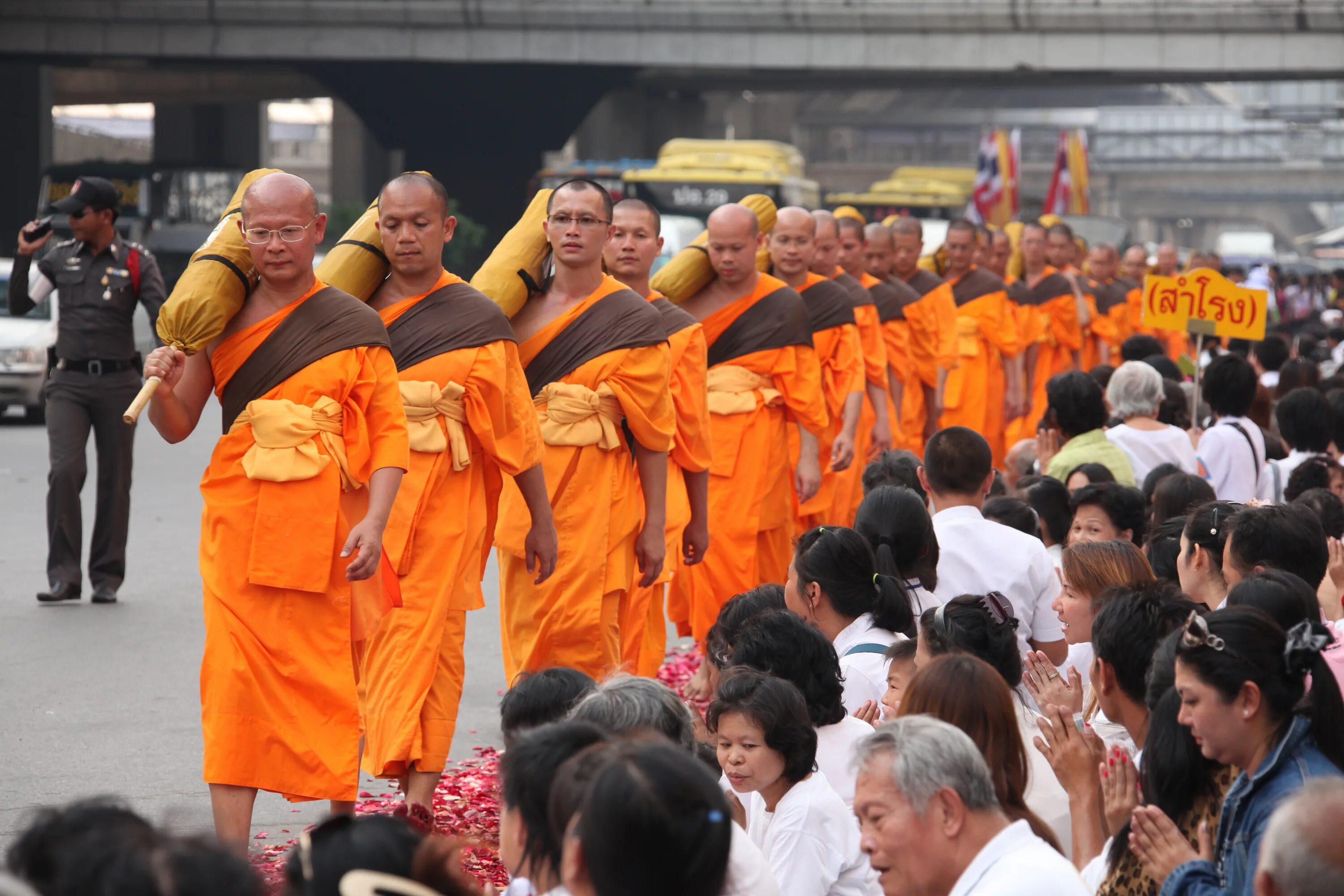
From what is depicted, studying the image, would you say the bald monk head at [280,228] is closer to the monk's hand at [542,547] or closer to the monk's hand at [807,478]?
the monk's hand at [542,547]

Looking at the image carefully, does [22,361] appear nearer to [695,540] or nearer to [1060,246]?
[1060,246]

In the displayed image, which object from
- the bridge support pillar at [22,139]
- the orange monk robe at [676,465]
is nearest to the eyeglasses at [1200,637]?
the orange monk robe at [676,465]

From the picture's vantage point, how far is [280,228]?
5.09 meters

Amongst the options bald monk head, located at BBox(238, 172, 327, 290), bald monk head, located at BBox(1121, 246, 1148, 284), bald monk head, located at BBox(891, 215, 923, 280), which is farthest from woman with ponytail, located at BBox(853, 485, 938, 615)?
bald monk head, located at BBox(1121, 246, 1148, 284)

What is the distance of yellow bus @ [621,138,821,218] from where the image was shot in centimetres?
2594

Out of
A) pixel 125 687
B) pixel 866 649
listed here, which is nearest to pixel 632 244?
pixel 866 649

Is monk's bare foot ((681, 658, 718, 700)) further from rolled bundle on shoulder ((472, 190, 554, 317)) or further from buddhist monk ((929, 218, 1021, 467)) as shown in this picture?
buddhist monk ((929, 218, 1021, 467))

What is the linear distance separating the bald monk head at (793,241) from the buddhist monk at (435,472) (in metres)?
3.76

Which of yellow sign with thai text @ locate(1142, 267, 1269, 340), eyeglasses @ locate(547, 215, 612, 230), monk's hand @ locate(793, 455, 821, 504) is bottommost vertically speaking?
monk's hand @ locate(793, 455, 821, 504)

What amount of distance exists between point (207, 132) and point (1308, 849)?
46.0 metres

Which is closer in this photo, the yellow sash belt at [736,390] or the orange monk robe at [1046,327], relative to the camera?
the yellow sash belt at [736,390]

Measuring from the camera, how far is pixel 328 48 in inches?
1249

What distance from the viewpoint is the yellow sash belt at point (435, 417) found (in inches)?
217

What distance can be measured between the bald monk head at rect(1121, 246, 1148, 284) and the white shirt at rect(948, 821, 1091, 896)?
712 inches
